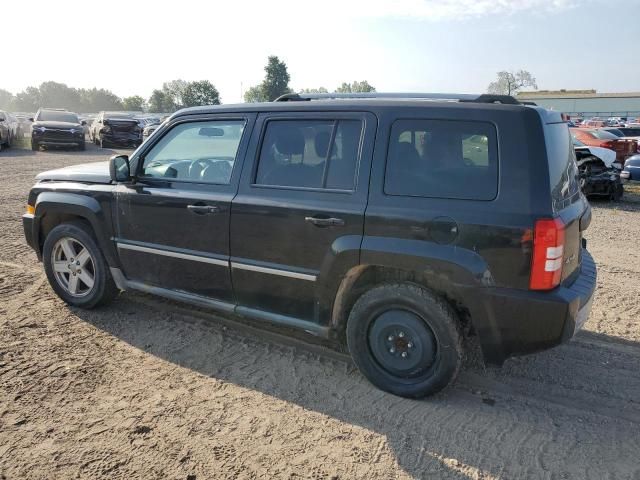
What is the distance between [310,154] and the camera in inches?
139

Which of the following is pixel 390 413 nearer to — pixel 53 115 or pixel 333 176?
pixel 333 176

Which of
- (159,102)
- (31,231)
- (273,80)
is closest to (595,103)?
(273,80)

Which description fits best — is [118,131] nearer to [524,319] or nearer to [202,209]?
[202,209]

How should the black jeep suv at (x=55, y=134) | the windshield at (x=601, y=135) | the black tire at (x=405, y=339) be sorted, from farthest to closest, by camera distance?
the black jeep suv at (x=55, y=134) → the windshield at (x=601, y=135) → the black tire at (x=405, y=339)

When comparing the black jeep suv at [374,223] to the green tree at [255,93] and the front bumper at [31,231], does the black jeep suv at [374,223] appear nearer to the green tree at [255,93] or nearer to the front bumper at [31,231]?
the front bumper at [31,231]

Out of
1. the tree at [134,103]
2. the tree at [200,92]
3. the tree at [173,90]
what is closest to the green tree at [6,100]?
the tree at [134,103]

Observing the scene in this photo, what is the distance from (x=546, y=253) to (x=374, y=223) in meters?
1.01

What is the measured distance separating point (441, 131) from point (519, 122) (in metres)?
0.45

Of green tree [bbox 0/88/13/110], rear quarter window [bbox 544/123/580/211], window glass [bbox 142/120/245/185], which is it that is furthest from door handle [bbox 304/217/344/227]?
green tree [bbox 0/88/13/110]

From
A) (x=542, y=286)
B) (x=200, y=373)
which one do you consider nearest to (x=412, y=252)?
(x=542, y=286)

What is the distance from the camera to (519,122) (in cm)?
293

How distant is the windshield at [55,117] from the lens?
22.4 metres

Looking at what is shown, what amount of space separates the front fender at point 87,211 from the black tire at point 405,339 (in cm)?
231

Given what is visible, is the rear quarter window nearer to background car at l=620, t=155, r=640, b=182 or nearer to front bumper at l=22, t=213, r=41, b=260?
front bumper at l=22, t=213, r=41, b=260
